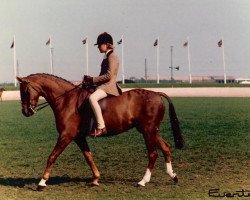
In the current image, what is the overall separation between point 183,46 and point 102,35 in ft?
260

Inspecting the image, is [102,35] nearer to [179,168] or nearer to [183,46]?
[179,168]

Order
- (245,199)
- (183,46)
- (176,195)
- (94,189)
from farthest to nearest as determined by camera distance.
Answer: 1. (183,46)
2. (94,189)
3. (176,195)
4. (245,199)

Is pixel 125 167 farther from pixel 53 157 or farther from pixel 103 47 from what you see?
pixel 103 47

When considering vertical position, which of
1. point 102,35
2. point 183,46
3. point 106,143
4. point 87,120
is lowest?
point 106,143

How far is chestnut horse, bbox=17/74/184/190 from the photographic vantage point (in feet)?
32.4

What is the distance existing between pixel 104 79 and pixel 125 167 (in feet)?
10.8

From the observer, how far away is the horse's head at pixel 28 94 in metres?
9.87

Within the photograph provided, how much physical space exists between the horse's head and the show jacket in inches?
53.3

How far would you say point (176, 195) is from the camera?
891 cm

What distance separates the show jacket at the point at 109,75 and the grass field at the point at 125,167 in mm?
2189

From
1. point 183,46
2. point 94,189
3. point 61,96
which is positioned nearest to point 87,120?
point 61,96
